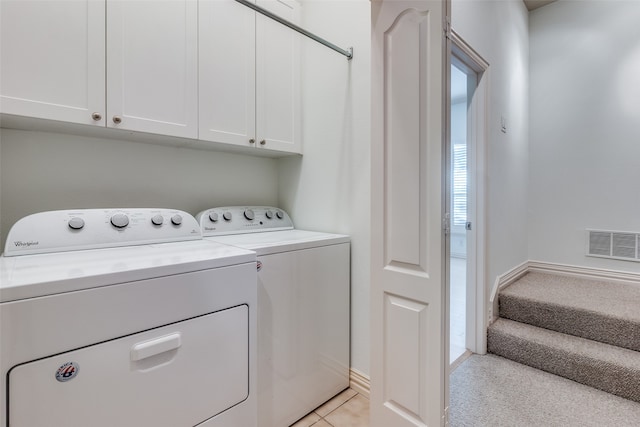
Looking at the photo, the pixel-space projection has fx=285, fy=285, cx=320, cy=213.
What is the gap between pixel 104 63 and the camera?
1.28m

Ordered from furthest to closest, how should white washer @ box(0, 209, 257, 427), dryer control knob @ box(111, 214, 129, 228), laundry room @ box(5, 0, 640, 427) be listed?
dryer control knob @ box(111, 214, 129, 228), laundry room @ box(5, 0, 640, 427), white washer @ box(0, 209, 257, 427)

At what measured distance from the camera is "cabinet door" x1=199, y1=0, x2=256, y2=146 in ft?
5.24

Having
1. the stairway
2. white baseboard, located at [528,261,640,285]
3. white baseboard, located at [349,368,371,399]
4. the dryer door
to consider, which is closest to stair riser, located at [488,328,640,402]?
the stairway

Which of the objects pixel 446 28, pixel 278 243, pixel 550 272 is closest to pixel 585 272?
pixel 550 272

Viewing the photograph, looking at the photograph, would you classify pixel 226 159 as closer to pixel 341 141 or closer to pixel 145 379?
pixel 341 141

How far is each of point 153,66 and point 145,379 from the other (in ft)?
4.54

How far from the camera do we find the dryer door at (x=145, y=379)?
30.8 inches

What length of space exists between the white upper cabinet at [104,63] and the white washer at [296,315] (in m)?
0.66

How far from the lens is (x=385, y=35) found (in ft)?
4.28

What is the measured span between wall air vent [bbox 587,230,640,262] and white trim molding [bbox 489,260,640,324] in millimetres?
148

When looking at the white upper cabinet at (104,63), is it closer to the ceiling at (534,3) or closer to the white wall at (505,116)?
the white wall at (505,116)

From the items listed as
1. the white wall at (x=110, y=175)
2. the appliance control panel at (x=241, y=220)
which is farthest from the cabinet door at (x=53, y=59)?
the appliance control panel at (x=241, y=220)

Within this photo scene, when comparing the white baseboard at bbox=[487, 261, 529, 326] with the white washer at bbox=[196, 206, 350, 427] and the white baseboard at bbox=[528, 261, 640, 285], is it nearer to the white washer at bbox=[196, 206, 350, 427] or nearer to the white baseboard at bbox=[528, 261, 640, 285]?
the white baseboard at bbox=[528, 261, 640, 285]

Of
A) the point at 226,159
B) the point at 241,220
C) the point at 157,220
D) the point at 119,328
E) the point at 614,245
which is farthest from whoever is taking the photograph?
the point at 614,245
